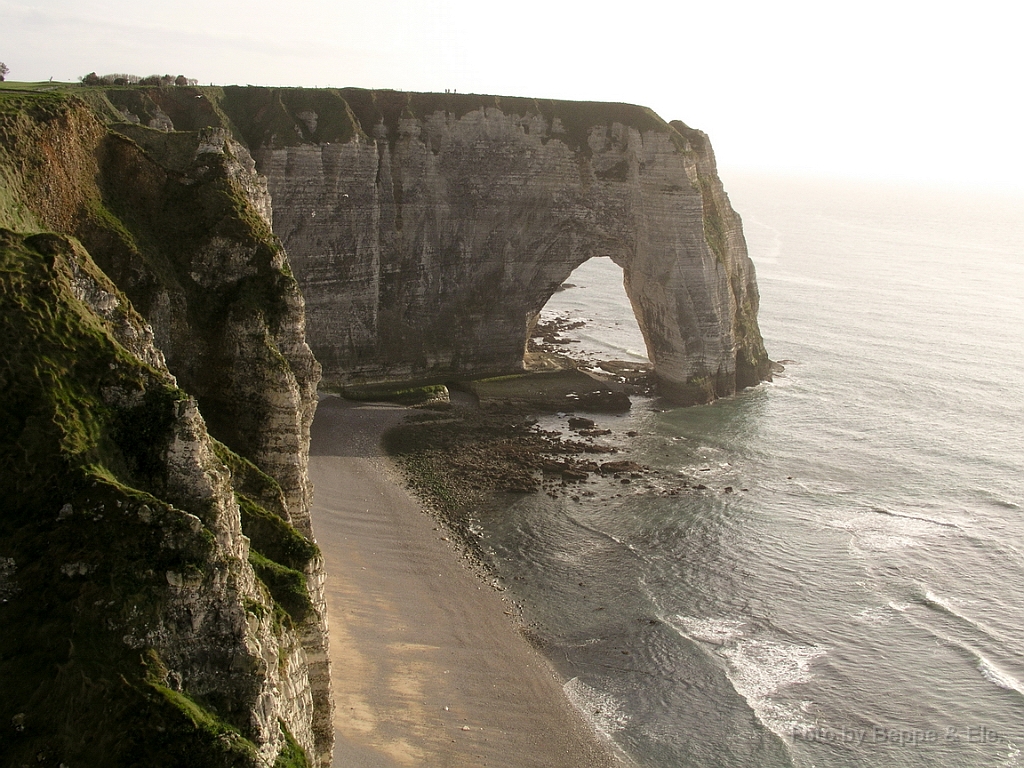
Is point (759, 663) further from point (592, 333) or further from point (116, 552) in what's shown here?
point (592, 333)

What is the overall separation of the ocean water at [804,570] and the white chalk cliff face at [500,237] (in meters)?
7.20

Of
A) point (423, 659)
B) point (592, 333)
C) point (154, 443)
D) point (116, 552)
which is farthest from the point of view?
point (592, 333)

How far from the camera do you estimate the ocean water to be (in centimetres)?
2806

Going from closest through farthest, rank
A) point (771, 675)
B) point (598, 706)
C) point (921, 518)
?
1. point (598, 706)
2. point (771, 675)
3. point (921, 518)

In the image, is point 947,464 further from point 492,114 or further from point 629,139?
point 492,114

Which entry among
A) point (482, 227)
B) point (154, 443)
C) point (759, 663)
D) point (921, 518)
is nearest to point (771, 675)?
point (759, 663)

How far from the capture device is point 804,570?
3734 cm

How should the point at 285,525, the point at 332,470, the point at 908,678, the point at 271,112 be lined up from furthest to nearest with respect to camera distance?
1. the point at 271,112
2. the point at 332,470
3. the point at 908,678
4. the point at 285,525

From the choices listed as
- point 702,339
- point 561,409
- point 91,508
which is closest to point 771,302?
point 702,339

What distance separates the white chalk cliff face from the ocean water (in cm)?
720

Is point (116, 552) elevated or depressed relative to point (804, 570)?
elevated

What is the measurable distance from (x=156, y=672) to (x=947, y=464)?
45.9 metres

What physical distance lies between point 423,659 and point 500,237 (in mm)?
34831

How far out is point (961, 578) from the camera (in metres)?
37.4
